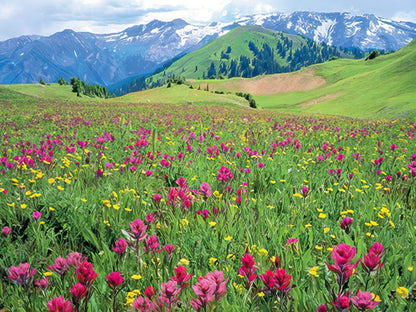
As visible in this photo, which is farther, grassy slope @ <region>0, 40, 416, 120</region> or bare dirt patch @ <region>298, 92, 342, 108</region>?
bare dirt patch @ <region>298, 92, 342, 108</region>

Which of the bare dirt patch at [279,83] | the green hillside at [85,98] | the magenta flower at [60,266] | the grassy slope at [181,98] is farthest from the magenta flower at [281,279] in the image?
the bare dirt patch at [279,83]

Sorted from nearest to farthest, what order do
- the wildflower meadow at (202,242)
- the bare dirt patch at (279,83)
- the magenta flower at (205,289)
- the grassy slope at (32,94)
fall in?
the magenta flower at (205,289) → the wildflower meadow at (202,242) → the grassy slope at (32,94) → the bare dirt patch at (279,83)

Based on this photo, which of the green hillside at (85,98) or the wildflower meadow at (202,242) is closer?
Result: the wildflower meadow at (202,242)

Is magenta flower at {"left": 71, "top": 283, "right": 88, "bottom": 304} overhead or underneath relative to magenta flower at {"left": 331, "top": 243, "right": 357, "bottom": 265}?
underneath

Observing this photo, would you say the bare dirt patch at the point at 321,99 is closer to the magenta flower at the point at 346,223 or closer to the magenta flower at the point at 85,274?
the magenta flower at the point at 346,223

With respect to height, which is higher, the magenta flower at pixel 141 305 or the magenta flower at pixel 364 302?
the magenta flower at pixel 364 302

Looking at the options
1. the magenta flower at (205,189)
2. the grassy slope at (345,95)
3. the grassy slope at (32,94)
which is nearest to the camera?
the magenta flower at (205,189)

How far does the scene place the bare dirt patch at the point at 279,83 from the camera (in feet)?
388

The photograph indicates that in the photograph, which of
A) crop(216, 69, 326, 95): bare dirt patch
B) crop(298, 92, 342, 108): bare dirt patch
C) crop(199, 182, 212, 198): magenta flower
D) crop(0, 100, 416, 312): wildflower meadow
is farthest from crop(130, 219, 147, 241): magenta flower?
crop(216, 69, 326, 95): bare dirt patch

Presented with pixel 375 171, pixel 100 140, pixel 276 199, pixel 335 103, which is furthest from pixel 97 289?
pixel 335 103

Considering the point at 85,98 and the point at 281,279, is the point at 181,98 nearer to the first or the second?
the point at 85,98

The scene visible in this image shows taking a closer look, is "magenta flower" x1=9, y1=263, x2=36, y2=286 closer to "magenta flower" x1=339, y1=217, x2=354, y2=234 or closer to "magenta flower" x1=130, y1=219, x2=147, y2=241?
"magenta flower" x1=130, y1=219, x2=147, y2=241

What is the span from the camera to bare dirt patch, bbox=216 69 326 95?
118375 mm

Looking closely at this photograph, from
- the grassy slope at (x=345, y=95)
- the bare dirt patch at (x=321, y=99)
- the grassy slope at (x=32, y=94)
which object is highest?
the grassy slope at (x=32, y=94)
